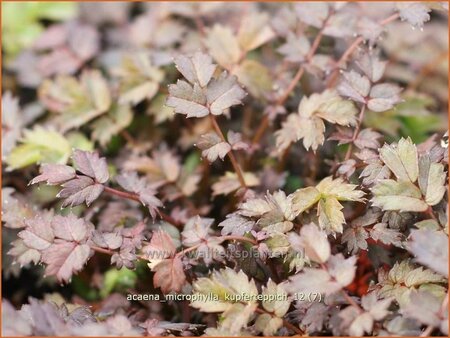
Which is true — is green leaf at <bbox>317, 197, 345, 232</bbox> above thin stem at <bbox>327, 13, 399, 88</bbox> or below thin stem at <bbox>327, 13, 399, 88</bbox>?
below

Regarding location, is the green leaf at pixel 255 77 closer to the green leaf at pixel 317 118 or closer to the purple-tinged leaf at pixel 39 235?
the green leaf at pixel 317 118

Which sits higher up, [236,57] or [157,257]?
[236,57]

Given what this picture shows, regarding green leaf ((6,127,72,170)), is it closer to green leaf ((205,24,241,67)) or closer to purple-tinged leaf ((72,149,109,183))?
purple-tinged leaf ((72,149,109,183))

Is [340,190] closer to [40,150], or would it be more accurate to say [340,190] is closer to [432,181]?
[432,181]

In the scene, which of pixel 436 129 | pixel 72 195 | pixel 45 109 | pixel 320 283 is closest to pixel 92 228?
pixel 72 195

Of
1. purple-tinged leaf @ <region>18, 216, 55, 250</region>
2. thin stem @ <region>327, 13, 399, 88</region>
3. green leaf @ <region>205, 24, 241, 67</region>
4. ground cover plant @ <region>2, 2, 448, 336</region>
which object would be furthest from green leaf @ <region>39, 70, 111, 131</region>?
thin stem @ <region>327, 13, 399, 88</region>

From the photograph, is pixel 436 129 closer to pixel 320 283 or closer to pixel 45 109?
pixel 320 283

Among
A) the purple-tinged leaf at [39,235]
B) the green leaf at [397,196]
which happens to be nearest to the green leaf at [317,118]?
the green leaf at [397,196]
